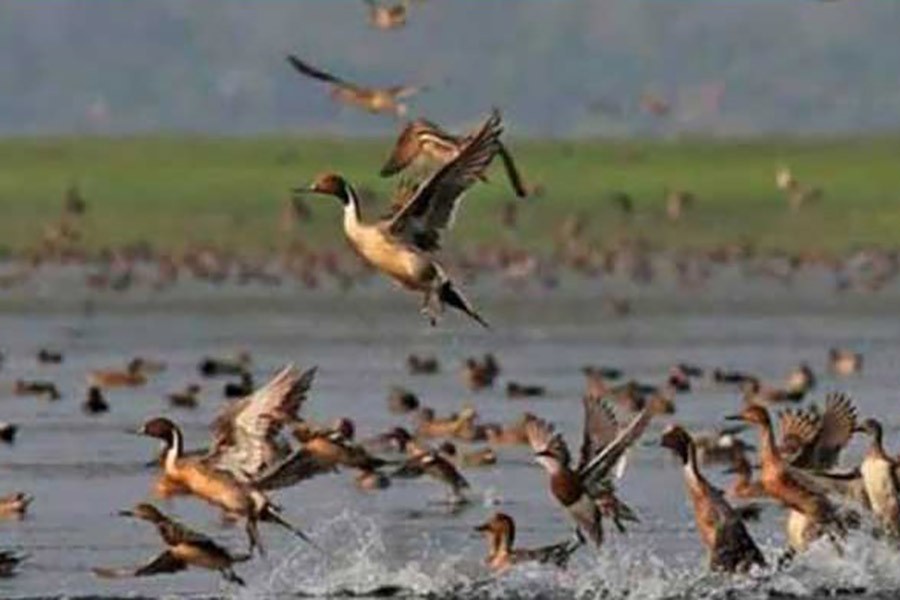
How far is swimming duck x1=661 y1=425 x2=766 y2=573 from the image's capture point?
25.5 meters

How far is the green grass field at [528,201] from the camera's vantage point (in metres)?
87.4

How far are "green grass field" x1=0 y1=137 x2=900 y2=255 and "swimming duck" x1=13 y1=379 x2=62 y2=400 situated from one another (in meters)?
37.3

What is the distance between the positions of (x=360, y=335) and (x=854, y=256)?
2590cm

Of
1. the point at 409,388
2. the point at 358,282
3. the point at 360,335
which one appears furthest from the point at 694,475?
the point at 358,282

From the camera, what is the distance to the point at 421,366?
157 feet

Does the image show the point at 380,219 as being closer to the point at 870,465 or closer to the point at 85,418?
the point at 870,465

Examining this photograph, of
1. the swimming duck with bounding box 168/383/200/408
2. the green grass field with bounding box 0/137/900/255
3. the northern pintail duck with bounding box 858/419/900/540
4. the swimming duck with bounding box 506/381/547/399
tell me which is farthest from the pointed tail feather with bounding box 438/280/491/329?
the green grass field with bounding box 0/137/900/255

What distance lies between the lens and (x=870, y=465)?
2661cm

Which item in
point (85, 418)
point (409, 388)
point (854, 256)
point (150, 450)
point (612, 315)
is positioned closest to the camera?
point (150, 450)

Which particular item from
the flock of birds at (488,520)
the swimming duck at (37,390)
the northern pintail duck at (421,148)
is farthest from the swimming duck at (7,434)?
the northern pintail duck at (421,148)

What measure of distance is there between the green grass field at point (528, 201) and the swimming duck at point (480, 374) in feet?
113

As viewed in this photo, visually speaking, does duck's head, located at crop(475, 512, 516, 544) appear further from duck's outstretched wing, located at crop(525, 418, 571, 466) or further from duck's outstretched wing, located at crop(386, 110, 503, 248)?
duck's outstretched wing, located at crop(386, 110, 503, 248)

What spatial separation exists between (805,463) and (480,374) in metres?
17.5

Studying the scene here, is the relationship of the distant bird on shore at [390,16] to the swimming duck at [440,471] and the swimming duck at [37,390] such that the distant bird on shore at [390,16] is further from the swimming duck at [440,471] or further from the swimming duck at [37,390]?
the swimming duck at [37,390]
